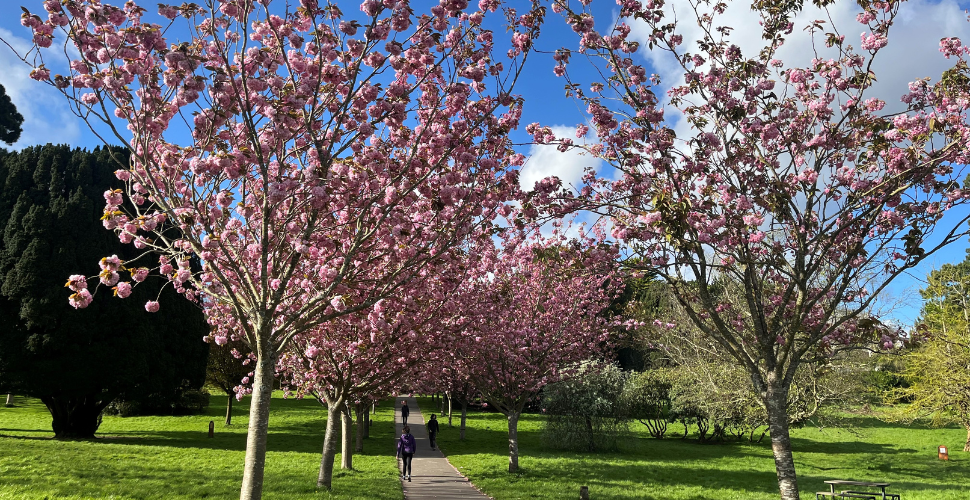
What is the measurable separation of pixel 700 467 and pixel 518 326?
8722 mm

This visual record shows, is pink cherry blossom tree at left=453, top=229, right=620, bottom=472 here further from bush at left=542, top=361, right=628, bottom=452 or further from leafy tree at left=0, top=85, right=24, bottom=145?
leafy tree at left=0, top=85, right=24, bottom=145

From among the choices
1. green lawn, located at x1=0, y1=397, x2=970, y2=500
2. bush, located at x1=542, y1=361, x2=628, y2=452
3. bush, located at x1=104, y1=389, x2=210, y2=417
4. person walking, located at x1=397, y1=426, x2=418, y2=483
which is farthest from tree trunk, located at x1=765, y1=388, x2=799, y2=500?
bush, located at x1=104, y1=389, x2=210, y2=417

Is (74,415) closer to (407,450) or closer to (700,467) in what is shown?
(407,450)

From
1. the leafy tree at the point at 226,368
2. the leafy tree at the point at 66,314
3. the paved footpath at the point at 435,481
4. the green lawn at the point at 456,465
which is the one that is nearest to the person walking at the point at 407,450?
the paved footpath at the point at 435,481

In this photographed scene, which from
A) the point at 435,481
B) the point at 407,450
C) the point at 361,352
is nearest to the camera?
the point at 361,352

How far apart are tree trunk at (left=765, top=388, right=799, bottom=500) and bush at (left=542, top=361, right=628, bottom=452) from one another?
56.1 feet

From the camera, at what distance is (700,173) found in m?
7.62

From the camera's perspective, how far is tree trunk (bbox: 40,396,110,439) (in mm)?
21328

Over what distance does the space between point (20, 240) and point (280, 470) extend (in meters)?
14.2

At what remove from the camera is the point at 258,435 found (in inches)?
241

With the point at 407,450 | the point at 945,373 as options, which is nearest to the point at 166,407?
the point at 407,450

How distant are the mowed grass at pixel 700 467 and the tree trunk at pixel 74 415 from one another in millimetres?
13940

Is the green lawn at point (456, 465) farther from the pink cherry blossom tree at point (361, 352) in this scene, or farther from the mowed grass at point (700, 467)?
the pink cherry blossom tree at point (361, 352)

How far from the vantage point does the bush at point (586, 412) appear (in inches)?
958
